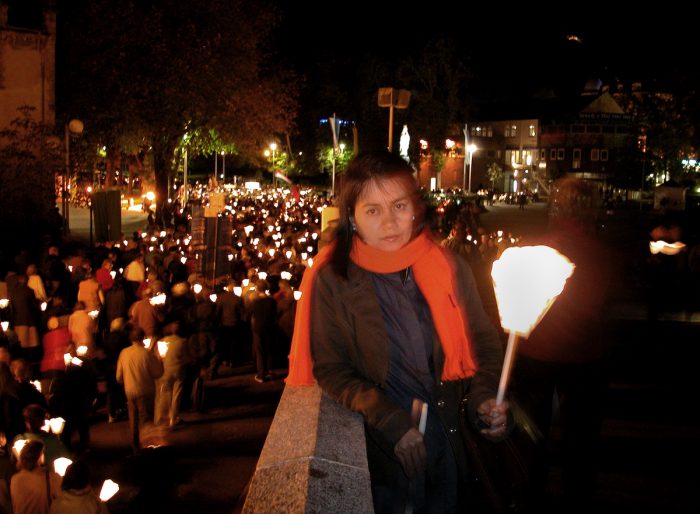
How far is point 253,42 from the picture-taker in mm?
33531

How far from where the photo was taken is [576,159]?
97750 mm

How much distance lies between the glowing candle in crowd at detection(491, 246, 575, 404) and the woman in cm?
16

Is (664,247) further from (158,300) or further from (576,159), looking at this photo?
(576,159)

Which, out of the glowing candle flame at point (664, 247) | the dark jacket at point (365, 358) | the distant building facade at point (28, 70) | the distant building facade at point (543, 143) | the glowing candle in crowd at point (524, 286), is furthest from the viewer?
the distant building facade at point (543, 143)

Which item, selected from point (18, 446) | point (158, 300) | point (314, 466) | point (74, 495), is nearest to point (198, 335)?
point (158, 300)

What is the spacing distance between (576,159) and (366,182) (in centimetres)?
9965

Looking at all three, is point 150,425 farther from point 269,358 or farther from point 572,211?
point 572,211

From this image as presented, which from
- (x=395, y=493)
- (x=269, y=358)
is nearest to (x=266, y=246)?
(x=269, y=358)

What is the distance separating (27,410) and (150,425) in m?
2.83

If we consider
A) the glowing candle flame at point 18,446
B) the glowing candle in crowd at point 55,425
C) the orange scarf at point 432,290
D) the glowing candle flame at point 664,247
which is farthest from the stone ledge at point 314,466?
the glowing candle flame at point 664,247

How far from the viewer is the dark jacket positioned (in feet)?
8.42

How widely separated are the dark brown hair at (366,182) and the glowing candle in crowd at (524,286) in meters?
0.49

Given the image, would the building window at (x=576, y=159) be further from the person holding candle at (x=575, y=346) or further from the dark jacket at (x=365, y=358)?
the dark jacket at (x=365, y=358)

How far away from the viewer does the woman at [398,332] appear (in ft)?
8.69
